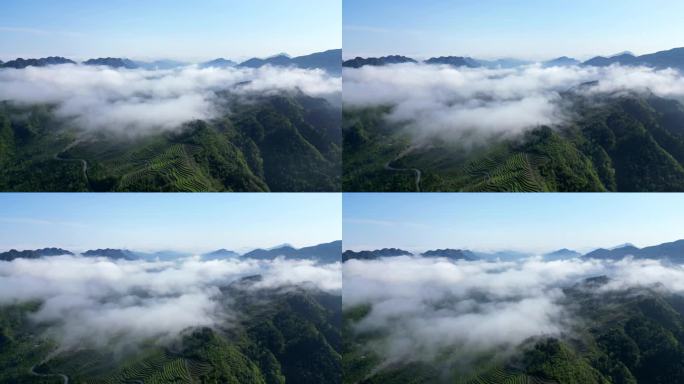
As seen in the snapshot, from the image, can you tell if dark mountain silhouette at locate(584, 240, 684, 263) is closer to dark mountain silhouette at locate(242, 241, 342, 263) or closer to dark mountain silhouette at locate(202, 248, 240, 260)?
dark mountain silhouette at locate(242, 241, 342, 263)

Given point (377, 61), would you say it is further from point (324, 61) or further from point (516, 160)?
point (516, 160)

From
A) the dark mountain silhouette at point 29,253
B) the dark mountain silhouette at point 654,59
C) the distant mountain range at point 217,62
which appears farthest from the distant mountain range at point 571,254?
the dark mountain silhouette at point 29,253

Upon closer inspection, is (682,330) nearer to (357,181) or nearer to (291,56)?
(357,181)

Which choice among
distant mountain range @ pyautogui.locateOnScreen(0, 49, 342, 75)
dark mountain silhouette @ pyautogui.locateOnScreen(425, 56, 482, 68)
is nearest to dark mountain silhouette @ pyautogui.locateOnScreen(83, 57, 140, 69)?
distant mountain range @ pyautogui.locateOnScreen(0, 49, 342, 75)

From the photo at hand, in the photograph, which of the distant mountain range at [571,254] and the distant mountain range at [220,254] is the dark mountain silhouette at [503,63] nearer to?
the distant mountain range at [571,254]

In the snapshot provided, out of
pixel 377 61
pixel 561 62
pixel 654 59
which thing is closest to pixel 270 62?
pixel 377 61

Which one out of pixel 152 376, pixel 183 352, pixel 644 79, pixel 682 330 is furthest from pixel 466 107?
pixel 152 376
